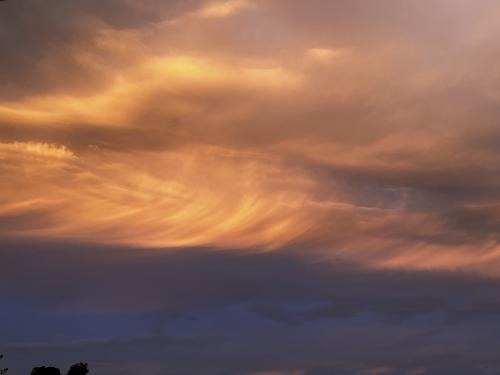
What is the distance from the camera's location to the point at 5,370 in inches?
6383

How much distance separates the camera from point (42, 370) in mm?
162500

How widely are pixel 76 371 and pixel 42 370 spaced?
8.14 metres

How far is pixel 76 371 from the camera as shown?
161 metres

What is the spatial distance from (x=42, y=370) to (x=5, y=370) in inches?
323

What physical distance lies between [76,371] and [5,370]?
1622 centimetres

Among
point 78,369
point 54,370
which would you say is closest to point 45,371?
point 54,370

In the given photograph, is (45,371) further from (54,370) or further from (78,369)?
(78,369)
